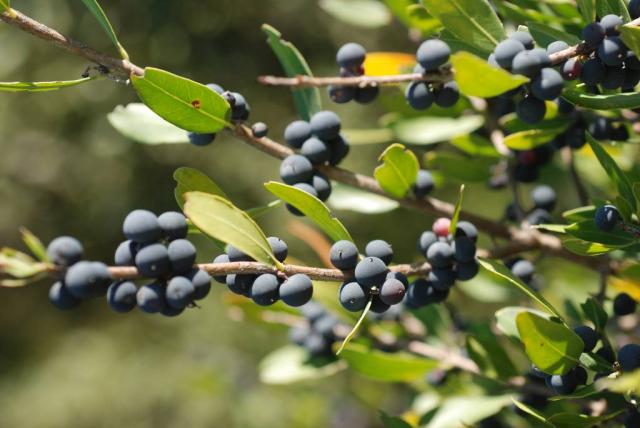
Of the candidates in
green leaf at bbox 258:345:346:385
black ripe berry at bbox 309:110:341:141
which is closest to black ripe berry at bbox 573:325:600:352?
black ripe berry at bbox 309:110:341:141

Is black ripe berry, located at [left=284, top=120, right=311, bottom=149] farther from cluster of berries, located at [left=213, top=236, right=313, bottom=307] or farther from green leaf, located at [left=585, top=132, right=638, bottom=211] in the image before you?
green leaf, located at [left=585, top=132, right=638, bottom=211]

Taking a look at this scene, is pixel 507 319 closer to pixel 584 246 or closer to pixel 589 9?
pixel 584 246

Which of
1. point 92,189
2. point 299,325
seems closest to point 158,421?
point 92,189

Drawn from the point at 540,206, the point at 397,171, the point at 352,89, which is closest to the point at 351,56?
the point at 352,89

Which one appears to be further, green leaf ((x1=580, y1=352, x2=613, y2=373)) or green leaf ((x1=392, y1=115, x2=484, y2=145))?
green leaf ((x1=392, y1=115, x2=484, y2=145))

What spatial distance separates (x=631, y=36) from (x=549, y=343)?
10.4 inches

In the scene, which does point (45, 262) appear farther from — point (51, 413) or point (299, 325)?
point (51, 413)

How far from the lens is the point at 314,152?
77 centimetres

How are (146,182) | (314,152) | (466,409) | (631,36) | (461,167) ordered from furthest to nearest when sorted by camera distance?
(146,182) → (461,167) → (466,409) → (314,152) → (631,36)

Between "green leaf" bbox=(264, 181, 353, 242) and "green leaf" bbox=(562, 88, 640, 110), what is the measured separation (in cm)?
24

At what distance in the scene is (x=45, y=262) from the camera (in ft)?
2.13

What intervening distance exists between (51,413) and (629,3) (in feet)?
12.9

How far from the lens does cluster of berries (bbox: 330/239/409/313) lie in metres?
0.63

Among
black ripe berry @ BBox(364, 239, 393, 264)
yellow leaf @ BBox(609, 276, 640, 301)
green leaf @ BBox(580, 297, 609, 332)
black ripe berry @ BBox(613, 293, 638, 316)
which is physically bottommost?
yellow leaf @ BBox(609, 276, 640, 301)
